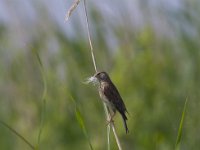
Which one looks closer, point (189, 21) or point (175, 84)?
point (189, 21)

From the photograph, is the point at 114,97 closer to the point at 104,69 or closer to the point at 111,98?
the point at 111,98

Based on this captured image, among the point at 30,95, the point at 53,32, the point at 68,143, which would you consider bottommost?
the point at 68,143

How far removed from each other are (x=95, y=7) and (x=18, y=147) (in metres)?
1.60

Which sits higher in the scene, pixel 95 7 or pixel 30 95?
pixel 95 7

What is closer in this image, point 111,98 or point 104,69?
point 111,98

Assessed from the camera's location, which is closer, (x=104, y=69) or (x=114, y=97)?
(x=114, y=97)

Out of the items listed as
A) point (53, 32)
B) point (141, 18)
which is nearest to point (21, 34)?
point (53, 32)

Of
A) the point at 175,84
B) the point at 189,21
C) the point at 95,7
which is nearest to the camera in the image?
the point at 189,21

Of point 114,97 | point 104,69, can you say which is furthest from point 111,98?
point 104,69

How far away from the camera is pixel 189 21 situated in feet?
19.2

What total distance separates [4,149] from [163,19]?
1849 millimetres

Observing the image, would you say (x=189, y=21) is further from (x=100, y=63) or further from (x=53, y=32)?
(x=53, y=32)

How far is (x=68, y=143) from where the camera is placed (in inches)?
268

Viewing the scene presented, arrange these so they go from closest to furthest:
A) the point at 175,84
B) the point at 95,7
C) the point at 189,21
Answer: the point at 189,21
the point at 175,84
the point at 95,7
